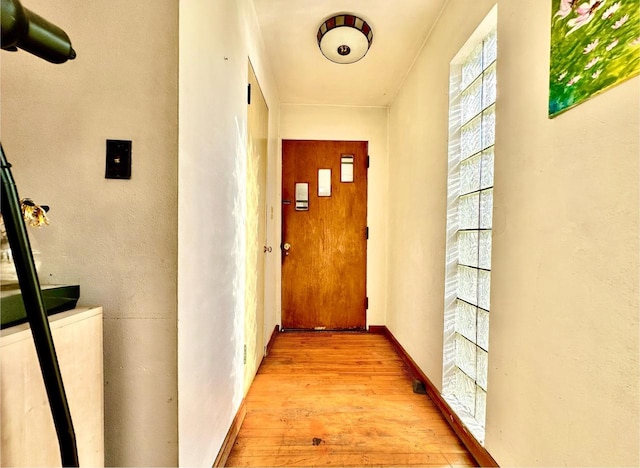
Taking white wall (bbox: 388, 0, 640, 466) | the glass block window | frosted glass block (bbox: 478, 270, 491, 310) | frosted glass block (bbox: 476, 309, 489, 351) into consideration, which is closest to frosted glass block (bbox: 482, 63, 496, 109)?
the glass block window

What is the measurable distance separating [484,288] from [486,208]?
39 centimetres

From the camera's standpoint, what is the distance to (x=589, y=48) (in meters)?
0.82

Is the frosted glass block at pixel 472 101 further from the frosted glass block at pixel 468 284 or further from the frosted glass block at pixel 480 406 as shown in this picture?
the frosted glass block at pixel 480 406

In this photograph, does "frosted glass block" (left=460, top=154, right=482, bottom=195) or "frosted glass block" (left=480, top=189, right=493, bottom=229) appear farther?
"frosted glass block" (left=460, top=154, right=482, bottom=195)

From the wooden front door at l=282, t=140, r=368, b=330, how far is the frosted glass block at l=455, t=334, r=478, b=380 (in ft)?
5.19

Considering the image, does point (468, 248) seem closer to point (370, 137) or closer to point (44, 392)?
point (44, 392)

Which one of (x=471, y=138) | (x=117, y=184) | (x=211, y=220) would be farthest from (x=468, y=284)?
(x=117, y=184)

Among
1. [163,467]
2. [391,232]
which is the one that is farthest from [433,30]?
[163,467]

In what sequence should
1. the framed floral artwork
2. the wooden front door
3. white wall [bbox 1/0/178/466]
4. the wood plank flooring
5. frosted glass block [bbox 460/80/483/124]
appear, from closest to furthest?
1. the framed floral artwork
2. white wall [bbox 1/0/178/466]
3. the wood plank flooring
4. frosted glass block [bbox 460/80/483/124]
5. the wooden front door

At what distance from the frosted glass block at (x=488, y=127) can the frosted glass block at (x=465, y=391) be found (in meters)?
1.23

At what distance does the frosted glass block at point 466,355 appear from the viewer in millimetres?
1539

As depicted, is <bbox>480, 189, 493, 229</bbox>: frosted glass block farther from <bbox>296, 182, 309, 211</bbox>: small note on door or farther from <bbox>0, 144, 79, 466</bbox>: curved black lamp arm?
<bbox>296, 182, 309, 211</bbox>: small note on door

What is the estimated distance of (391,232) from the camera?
3041 millimetres

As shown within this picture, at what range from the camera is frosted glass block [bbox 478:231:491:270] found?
4.68ft
